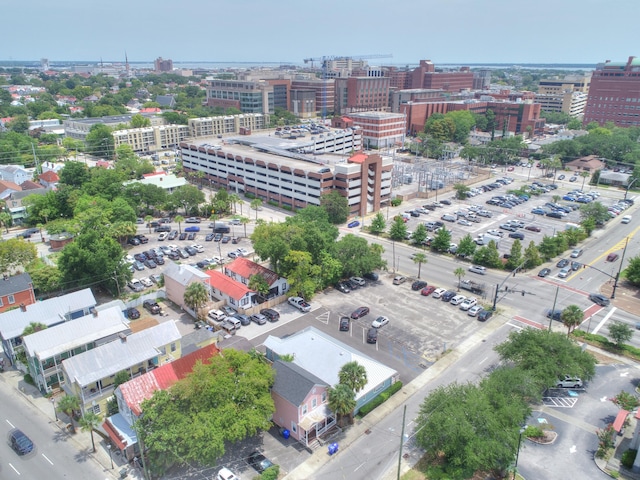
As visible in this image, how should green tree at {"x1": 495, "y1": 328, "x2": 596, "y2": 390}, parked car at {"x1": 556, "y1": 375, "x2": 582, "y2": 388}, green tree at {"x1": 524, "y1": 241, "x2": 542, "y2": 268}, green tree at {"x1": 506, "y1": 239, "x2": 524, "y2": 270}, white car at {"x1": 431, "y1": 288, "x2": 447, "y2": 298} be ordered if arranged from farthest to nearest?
green tree at {"x1": 524, "y1": 241, "x2": 542, "y2": 268}
green tree at {"x1": 506, "y1": 239, "x2": 524, "y2": 270}
white car at {"x1": 431, "y1": 288, "x2": 447, "y2": 298}
parked car at {"x1": 556, "y1": 375, "x2": 582, "y2": 388}
green tree at {"x1": 495, "y1": 328, "x2": 596, "y2": 390}

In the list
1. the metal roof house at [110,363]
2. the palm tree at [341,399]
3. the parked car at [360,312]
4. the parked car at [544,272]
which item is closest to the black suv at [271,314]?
the parked car at [360,312]

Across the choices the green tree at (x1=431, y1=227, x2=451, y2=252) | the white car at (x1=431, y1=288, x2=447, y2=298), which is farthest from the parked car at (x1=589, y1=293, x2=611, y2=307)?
the green tree at (x1=431, y1=227, x2=451, y2=252)

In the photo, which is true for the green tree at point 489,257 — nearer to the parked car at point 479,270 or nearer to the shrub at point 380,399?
the parked car at point 479,270

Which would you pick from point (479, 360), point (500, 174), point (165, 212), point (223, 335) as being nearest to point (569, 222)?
point (500, 174)

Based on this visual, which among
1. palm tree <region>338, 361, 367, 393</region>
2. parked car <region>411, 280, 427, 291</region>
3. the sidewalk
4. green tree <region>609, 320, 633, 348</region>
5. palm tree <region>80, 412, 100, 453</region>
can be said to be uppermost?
palm tree <region>338, 361, 367, 393</region>

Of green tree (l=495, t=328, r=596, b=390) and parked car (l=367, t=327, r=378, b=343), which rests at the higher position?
green tree (l=495, t=328, r=596, b=390)

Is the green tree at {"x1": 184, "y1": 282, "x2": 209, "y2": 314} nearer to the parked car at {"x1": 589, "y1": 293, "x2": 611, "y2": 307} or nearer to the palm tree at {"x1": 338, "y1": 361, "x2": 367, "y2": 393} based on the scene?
the palm tree at {"x1": 338, "y1": 361, "x2": 367, "y2": 393}
